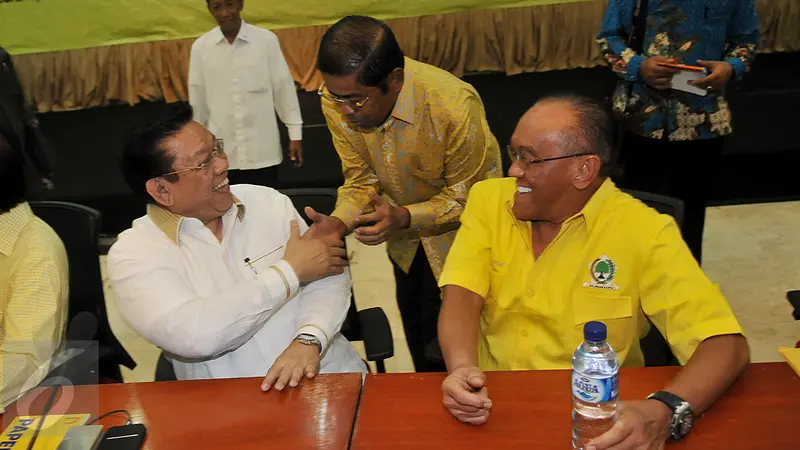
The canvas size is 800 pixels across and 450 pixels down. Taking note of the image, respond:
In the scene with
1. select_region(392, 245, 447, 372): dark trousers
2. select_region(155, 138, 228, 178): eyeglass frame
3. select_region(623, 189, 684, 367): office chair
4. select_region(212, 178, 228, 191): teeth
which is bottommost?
select_region(392, 245, 447, 372): dark trousers

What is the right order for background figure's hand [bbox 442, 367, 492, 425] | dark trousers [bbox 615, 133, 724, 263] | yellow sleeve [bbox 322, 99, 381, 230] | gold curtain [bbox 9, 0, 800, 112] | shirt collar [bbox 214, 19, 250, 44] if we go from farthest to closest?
gold curtain [bbox 9, 0, 800, 112] → shirt collar [bbox 214, 19, 250, 44] → dark trousers [bbox 615, 133, 724, 263] → yellow sleeve [bbox 322, 99, 381, 230] → background figure's hand [bbox 442, 367, 492, 425]

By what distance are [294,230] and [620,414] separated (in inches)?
38.1

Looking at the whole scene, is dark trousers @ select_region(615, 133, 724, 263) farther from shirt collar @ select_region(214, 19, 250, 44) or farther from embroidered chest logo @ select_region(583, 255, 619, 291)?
shirt collar @ select_region(214, 19, 250, 44)

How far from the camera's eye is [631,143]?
2820mm

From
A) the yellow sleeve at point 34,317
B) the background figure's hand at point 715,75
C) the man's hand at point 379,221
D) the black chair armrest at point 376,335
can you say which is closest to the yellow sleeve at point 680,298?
the black chair armrest at point 376,335

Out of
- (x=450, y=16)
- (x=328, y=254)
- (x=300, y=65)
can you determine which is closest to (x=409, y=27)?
(x=450, y=16)

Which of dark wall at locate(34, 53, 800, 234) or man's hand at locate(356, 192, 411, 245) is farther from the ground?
man's hand at locate(356, 192, 411, 245)

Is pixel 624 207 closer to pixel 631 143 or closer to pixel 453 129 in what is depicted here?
pixel 453 129

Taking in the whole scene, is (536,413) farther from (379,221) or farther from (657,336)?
(379,221)

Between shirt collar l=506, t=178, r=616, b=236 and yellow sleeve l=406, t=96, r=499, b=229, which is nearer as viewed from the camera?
shirt collar l=506, t=178, r=616, b=236

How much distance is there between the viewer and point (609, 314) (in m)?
1.58

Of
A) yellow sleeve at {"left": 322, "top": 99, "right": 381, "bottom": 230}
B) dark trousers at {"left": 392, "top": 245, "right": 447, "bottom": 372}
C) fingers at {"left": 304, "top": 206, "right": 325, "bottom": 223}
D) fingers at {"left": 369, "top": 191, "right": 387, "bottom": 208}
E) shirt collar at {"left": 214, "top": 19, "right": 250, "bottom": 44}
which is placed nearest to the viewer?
A: fingers at {"left": 304, "top": 206, "right": 325, "bottom": 223}

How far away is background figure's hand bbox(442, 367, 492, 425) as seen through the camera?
1.28 metres

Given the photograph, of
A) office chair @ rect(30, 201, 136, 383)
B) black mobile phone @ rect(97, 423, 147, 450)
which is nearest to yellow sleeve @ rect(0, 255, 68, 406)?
office chair @ rect(30, 201, 136, 383)
